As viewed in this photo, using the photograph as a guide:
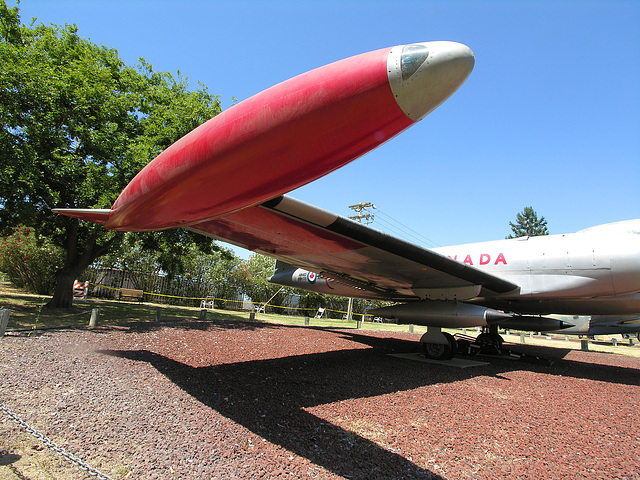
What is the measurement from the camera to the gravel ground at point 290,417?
2.81 meters

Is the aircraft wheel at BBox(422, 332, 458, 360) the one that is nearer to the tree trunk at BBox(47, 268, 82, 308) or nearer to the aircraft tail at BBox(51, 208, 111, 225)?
the aircraft tail at BBox(51, 208, 111, 225)

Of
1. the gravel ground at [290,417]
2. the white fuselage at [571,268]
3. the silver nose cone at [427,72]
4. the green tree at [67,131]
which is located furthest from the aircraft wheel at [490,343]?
the green tree at [67,131]

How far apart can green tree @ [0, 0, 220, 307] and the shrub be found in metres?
10.6

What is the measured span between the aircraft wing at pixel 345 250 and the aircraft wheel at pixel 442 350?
106 centimetres

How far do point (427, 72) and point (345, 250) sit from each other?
Answer: 14.3 feet

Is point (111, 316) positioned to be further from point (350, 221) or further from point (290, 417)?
point (290, 417)

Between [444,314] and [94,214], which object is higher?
[94,214]

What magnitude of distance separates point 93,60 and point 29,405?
1388 cm

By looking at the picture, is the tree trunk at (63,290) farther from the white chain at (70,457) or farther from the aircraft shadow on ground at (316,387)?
the white chain at (70,457)

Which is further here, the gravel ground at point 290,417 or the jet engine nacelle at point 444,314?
the jet engine nacelle at point 444,314

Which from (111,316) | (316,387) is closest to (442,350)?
(316,387)

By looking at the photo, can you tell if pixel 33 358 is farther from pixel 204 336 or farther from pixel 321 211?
pixel 321 211

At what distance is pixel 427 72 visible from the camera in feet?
6.64

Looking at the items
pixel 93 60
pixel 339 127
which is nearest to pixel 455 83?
pixel 339 127
